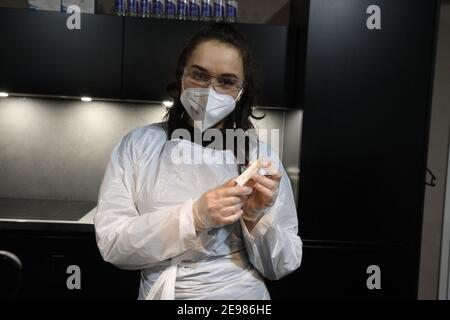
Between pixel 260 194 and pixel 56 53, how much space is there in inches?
63.7

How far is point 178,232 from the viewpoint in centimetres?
92

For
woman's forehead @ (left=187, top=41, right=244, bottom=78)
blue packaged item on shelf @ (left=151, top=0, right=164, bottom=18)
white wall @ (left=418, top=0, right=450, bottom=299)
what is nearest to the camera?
woman's forehead @ (left=187, top=41, right=244, bottom=78)

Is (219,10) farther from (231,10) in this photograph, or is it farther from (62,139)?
(62,139)

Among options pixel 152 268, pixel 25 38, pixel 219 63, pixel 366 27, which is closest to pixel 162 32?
pixel 25 38

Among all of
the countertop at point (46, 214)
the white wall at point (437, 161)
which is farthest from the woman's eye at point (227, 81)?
the white wall at point (437, 161)

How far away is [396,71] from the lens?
6.52 feet

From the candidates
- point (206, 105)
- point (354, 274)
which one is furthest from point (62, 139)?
point (354, 274)

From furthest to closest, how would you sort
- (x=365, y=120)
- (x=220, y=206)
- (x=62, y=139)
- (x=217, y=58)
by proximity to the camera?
(x=62, y=139), (x=365, y=120), (x=217, y=58), (x=220, y=206)

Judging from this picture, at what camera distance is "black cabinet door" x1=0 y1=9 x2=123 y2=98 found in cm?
210

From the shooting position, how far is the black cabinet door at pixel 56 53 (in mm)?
2102

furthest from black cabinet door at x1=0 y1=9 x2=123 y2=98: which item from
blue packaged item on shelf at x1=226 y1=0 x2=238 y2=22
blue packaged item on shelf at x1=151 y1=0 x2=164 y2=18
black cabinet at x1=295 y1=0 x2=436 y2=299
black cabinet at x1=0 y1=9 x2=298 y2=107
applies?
black cabinet at x1=295 y1=0 x2=436 y2=299

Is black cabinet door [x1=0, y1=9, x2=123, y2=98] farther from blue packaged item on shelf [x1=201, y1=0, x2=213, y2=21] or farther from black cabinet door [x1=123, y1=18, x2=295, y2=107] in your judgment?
blue packaged item on shelf [x1=201, y1=0, x2=213, y2=21]

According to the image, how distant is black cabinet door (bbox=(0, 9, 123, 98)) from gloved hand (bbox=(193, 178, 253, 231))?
1444 mm

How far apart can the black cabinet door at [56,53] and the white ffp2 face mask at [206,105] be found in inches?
44.9
